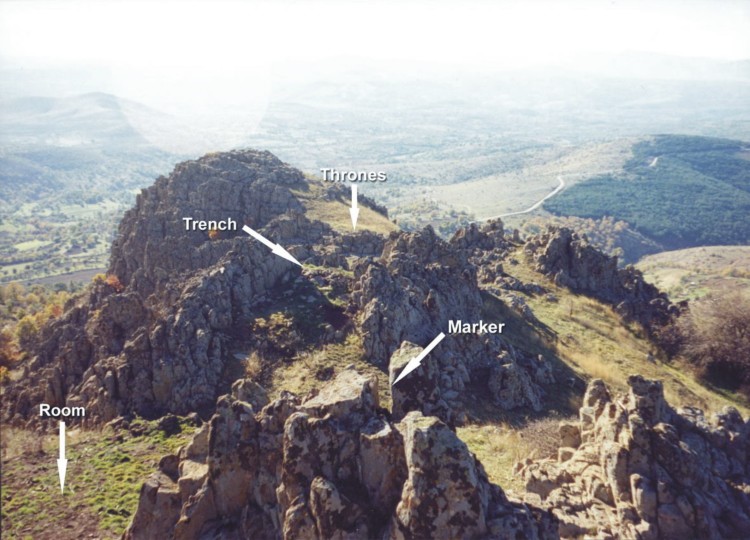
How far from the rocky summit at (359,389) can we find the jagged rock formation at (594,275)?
219mm

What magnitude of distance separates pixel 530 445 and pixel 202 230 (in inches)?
1736

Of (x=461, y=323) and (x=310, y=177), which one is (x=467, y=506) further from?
(x=310, y=177)

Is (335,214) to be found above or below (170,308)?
below

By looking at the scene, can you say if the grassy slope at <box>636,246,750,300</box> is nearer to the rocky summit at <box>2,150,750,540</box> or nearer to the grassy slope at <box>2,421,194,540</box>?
the rocky summit at <box>2,150,750,540</box>

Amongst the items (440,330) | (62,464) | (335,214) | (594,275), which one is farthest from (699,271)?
(62,464)

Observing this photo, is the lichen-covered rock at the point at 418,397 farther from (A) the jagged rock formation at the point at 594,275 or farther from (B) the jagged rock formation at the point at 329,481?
(A) the jagged rock formation at the point at 594,275

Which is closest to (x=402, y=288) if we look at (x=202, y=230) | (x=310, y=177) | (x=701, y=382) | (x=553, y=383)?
(x=553, y=383)

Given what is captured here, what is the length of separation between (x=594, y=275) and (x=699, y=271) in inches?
4463

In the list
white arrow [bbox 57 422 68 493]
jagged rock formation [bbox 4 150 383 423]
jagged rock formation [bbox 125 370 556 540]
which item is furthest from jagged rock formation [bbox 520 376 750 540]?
jagged rock formation [bbox 4 150 383 423]

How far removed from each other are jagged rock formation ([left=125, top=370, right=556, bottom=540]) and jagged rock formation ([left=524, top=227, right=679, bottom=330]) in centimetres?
4005

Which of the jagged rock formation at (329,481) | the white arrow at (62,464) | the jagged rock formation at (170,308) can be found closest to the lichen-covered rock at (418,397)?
the jagged rock formation at (329,481)

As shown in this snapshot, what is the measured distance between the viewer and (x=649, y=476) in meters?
13.7

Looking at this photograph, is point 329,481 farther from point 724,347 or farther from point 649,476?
point 724,347

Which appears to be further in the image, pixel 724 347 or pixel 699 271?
pixel 699 271
